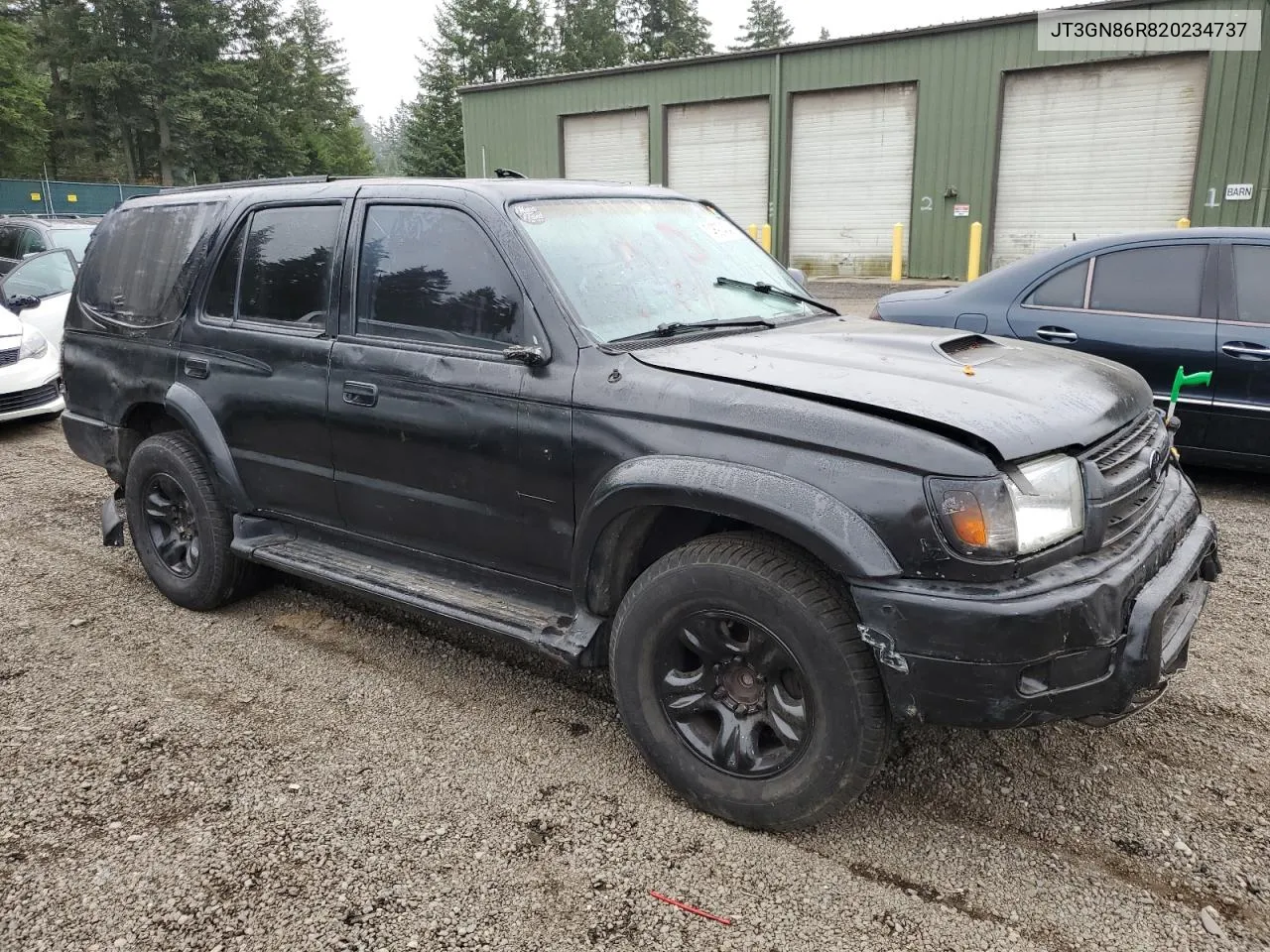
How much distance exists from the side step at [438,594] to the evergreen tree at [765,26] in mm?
79634

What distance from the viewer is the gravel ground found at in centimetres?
239

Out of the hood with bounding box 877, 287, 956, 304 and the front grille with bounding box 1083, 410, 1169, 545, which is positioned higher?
the hood with bounding box 877, 287, 956, 304

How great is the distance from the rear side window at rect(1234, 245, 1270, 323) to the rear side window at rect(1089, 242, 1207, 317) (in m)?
0.19

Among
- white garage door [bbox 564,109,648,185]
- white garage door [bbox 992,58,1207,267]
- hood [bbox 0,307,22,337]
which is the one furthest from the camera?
white garage door [bbox 564,109,648,185]

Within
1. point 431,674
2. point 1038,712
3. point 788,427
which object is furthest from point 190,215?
point 1038,712

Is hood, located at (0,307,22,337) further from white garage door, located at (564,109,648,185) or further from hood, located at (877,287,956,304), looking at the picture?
white garage door, located at (564,109,648,185)

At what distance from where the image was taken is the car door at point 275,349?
369cm

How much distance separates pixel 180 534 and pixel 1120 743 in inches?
160

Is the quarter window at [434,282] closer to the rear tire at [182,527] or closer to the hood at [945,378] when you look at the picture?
the hood at [945,378]

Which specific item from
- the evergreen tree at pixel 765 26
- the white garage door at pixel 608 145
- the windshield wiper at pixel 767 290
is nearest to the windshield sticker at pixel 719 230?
the windshield wiper at pixel 767 290

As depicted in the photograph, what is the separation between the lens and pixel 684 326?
322cm

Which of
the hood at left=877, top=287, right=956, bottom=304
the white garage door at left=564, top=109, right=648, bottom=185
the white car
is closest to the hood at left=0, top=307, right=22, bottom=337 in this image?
the white car

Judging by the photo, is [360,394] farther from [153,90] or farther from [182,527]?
[153,90]

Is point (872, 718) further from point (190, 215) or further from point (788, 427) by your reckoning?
point (190, 215)
